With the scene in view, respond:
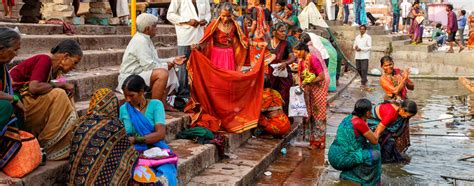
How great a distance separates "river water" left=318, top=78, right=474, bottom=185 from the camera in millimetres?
6855

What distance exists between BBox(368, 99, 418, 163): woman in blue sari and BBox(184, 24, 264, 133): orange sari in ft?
4.98

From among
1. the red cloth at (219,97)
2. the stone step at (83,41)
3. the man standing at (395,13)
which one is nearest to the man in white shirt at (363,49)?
the stone step at (83,41)

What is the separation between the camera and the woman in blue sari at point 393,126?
6.90 meters

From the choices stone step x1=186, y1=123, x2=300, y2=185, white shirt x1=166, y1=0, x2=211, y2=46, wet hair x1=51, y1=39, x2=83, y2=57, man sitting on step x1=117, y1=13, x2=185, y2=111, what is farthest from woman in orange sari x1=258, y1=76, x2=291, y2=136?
wet hair x1=51, y1=39, x2=83, y2=57

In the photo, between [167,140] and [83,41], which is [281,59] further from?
[83,41]

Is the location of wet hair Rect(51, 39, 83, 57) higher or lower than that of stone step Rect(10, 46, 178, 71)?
higher

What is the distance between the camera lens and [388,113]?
276 inches


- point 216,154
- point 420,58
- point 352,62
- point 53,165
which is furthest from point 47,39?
point 420,58

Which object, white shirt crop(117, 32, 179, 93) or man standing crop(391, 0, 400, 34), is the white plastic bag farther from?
man standing crop(391, 0, 400, 34)

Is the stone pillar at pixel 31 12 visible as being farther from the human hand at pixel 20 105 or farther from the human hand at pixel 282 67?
the human hand at pixel 20 105

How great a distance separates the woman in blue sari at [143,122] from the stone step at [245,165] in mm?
1012

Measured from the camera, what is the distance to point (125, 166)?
4.29 m

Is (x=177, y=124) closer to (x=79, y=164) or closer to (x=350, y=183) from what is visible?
(x=350, y=183)

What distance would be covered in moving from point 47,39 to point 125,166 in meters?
4.06
